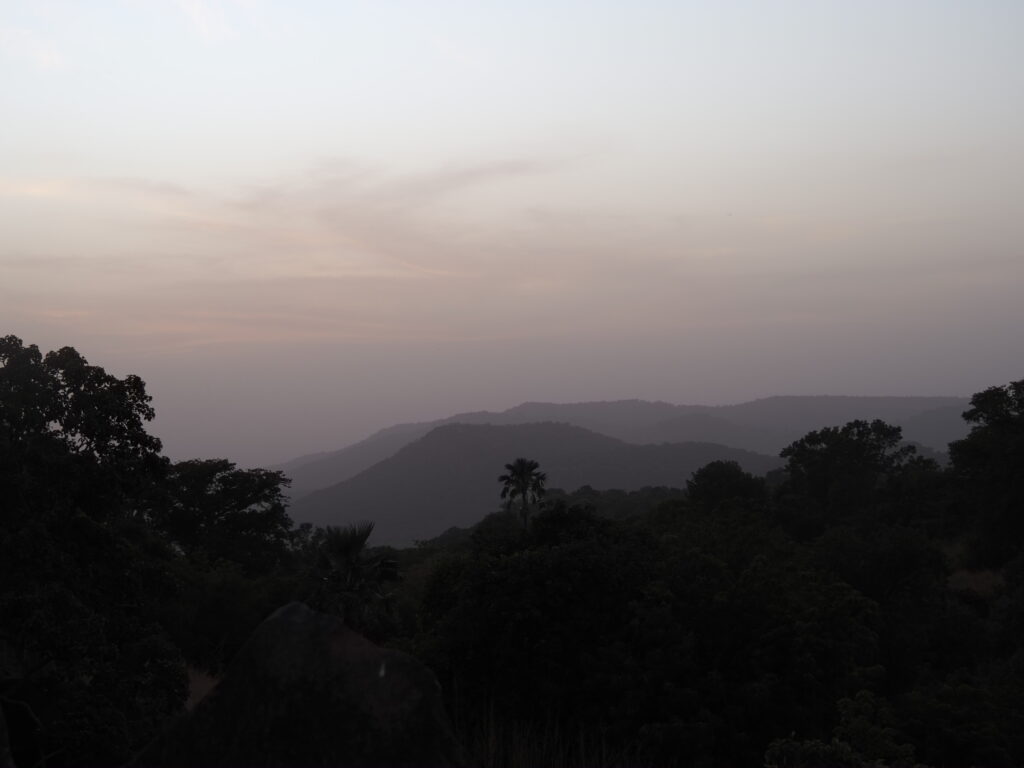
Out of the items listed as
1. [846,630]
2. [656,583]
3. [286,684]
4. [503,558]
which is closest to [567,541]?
[503,558]

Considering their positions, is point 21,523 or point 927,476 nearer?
point 21,523

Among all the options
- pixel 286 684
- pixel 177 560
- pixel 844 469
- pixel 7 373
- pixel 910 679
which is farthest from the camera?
pixel 844 469

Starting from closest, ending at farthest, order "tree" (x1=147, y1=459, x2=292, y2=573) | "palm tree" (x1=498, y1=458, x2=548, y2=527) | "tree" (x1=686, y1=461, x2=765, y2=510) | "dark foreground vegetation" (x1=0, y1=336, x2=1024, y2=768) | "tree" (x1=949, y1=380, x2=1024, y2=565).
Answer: "dark foreground vegetation" (x1=0, y1=336, x2=1024, y2=768), "tree" (x1=949, y1=380, x2=1024, y2=565), "tree" (x1=147, y1=459, x2=292, y2=573), "palm tree" (x1=498, y1=458, x2=548, y2=527), "tree" (x1=686, y1=461, x2=765, y2=510)

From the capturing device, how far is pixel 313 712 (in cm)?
557

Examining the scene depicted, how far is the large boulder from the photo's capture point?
543 centimetres

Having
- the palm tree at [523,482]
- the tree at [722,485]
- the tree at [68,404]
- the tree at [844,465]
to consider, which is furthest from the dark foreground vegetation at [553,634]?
the tree at [722,485]

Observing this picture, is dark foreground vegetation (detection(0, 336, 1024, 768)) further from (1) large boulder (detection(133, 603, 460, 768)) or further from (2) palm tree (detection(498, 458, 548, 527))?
(2) palm tree (detection(498, 458, 548, 527))

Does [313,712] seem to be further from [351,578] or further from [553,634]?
[351,578]

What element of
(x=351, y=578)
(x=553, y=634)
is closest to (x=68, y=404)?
(x=553, y=634)

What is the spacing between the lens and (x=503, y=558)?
22359 mm

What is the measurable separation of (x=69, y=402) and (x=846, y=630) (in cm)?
1752

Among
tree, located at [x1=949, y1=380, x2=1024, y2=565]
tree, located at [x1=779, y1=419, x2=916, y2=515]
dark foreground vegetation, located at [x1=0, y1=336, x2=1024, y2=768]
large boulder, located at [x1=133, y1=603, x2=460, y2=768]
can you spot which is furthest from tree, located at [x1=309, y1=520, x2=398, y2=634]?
tree, located at [x1=779, y1=419, x2=916, y2=515]

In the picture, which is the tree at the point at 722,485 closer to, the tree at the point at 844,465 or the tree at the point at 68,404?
the tree at the point at 844,465

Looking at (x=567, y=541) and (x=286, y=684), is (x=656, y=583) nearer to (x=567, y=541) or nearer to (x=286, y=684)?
(x=567, y=541)
